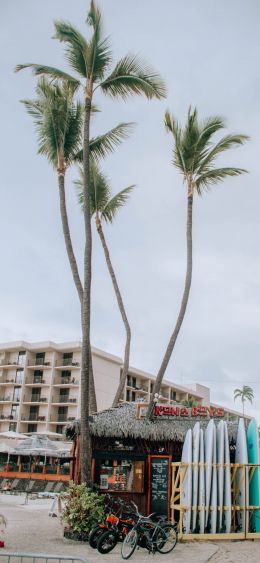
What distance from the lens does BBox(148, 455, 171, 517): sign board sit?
13.9m

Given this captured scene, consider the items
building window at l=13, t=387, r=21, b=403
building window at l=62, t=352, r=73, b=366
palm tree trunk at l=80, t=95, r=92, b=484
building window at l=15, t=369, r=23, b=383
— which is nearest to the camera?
palm tree trunk at l=80, t=95, r=92, b=484

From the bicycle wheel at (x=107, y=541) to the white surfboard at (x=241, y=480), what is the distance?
3691mm

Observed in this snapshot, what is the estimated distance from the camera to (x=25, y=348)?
51.8 m

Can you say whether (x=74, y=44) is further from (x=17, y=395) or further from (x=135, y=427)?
(x=17, y=395)

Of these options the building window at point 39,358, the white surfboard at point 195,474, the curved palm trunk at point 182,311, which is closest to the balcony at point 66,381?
the building window at point 39,358

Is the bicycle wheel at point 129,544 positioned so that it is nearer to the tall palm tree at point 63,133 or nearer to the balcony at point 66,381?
the tall palm tree at point 63,133

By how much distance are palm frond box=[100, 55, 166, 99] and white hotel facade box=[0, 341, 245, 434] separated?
3703 cm

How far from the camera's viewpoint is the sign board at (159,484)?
13914 mm

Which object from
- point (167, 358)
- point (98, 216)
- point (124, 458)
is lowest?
point (124, 458)

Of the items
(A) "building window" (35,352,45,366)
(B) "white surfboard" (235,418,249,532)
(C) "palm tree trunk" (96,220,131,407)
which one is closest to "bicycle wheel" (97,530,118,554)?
(B) "white surfboard" (235,418,249,532)

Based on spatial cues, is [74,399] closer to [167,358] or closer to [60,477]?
[60,477]

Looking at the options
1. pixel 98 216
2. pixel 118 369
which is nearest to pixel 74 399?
pixel 118 369

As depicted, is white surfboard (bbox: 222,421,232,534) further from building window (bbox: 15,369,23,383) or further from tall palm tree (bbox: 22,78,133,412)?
building window (bbox: 15,369,23,383)

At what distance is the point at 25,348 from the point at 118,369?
9.94 meters
